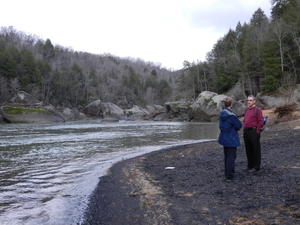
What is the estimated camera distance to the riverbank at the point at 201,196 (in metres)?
4.45

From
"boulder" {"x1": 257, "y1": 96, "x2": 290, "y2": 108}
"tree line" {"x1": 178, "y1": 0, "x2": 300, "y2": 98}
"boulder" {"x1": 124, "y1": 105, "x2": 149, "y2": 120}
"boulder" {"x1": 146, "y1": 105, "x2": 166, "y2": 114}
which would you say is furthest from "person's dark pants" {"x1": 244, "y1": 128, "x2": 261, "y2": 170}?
"boulder" {"x1": 124, "y1": 105, "x2": 149, "y2": 120}

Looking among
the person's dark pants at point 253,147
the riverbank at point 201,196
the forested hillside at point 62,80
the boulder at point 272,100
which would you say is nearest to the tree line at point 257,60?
the boulder at point 272,100

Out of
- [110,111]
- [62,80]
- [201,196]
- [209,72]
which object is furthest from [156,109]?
[201,196]

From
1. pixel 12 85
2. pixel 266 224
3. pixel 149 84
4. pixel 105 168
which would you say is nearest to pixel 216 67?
pixel 12 85

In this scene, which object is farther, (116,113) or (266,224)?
(116,113)

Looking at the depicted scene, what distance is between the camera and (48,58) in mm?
129125

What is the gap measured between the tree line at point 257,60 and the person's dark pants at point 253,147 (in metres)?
32.0

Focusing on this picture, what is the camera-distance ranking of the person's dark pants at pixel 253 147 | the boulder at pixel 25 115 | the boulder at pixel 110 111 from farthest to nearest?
the boulder at pixel 110 111
the boulder at pixel 25 115
the person's dark pants at pixel 253 147

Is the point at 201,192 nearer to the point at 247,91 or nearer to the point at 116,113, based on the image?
the point at 247,91

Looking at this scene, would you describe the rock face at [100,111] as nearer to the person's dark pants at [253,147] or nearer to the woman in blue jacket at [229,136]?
the person's dark pants at [253,147]

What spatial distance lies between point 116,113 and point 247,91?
130 ft

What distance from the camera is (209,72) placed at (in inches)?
2650

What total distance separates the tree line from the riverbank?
32309mm

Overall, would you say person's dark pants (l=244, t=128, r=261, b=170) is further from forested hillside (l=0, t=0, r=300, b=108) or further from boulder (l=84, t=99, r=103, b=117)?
boulder (l=84, t=99, r=103, b=117)
